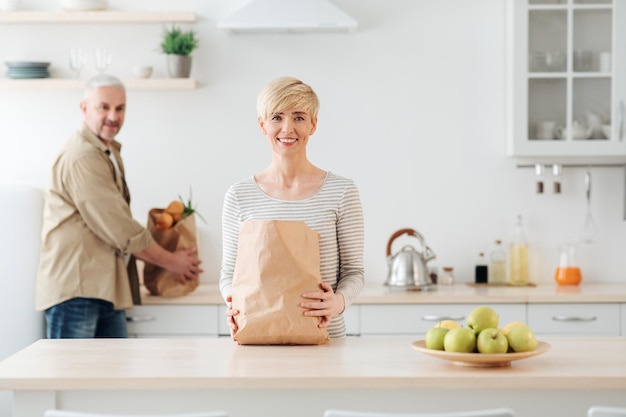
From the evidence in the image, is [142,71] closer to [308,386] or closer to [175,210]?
[175,210]

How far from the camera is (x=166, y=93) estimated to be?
4320 mm

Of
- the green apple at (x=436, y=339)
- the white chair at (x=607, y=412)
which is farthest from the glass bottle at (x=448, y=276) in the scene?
the white chair at (x=607, y=412)

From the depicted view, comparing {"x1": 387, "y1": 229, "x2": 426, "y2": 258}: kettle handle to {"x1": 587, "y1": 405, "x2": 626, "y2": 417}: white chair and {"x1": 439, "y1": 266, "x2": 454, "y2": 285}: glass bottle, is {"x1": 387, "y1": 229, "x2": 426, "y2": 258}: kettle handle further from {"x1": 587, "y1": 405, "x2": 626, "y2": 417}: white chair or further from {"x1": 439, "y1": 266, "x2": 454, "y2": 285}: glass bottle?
{"x1": 587, "y1": 405, "x2": 626, "y2": 417}: white chair

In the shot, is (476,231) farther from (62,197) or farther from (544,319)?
(62,197)

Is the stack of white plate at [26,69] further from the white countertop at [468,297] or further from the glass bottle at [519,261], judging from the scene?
the glass bottle at [519,261]

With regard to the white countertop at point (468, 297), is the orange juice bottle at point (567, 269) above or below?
above

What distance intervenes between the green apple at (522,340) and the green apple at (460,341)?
8 cm

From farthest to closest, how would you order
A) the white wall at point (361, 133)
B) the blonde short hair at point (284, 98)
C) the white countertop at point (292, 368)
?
the white wall at point (361, 133)
the blonde short hair at point (284, 98)
the white countertop at point (292, 368)

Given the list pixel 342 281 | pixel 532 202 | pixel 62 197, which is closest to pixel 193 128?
pixel 62 197

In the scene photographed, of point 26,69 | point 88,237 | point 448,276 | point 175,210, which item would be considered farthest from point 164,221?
point 448,276

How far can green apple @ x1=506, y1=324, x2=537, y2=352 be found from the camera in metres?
2.02

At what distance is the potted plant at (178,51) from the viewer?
414 cm

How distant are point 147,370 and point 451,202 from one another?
8.31 feet

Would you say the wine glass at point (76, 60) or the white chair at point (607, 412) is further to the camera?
the wine glass at point (76, 60)
